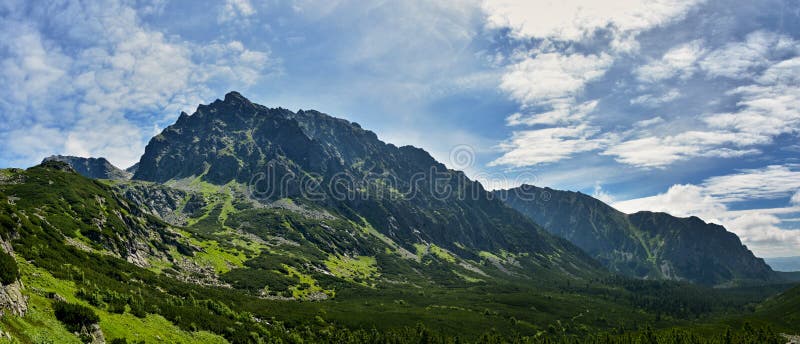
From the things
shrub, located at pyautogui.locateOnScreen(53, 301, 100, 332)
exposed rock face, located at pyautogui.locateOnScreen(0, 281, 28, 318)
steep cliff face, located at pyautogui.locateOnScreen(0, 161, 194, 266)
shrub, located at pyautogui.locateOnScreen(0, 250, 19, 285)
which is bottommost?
shrub, located at pyautogui.locateOnScreen(53, 301, 100, 332)

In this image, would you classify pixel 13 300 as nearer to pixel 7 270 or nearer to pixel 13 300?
pixel 13 300

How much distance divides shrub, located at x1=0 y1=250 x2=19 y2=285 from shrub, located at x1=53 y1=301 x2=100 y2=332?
15.3 ft

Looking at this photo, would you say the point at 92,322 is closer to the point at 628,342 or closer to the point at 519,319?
the point at 628,342

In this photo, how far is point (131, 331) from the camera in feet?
136

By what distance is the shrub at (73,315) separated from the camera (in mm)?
33344

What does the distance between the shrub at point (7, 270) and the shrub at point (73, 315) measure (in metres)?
4.67

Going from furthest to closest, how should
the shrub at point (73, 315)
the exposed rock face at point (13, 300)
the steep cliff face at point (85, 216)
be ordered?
the steep cliff face at point (85, 216), the shrub at point (73, 315), the exposed rock face at point (13, 300)

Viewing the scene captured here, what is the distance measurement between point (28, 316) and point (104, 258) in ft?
229

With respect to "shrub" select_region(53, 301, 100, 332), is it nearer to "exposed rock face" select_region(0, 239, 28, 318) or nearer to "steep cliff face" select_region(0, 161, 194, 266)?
"exposed rock face" select_region(0, 239, 28, 318)

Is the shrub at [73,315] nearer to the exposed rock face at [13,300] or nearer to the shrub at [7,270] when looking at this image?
the exposed rock face at [13,300]

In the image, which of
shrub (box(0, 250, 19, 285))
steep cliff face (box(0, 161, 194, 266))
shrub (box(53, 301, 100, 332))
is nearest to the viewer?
shrub (box(0, 250, 19, 285))

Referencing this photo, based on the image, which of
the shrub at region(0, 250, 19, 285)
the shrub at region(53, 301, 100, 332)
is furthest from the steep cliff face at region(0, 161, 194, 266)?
the shrub at region(0, 250, 19, 285)

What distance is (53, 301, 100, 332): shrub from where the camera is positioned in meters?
33.3

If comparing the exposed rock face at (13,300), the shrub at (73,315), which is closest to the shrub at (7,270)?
the exposed rock face at (13,300)
